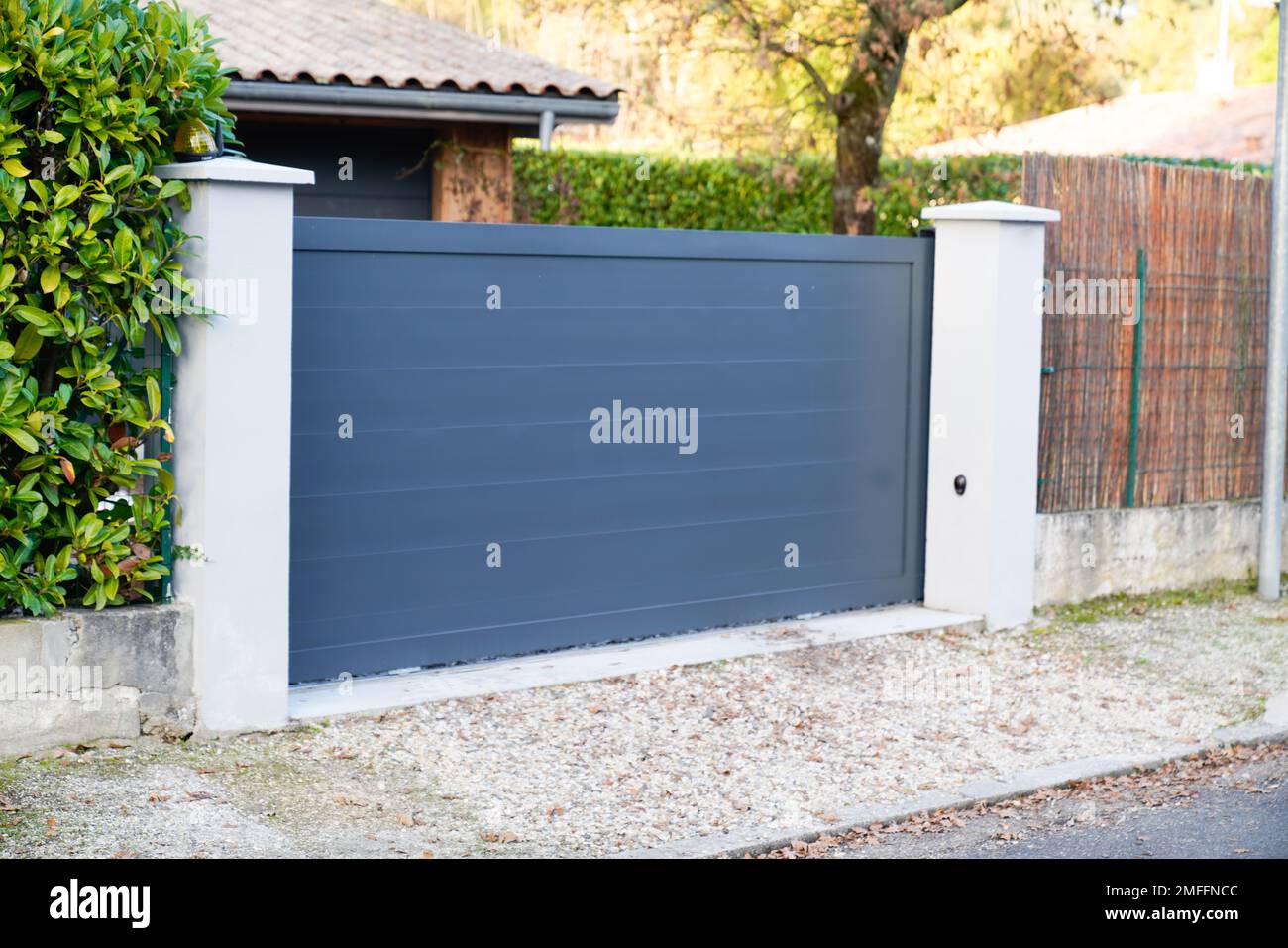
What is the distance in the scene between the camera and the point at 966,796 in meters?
Answer: 6.04

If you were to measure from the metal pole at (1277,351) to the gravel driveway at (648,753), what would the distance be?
150cm

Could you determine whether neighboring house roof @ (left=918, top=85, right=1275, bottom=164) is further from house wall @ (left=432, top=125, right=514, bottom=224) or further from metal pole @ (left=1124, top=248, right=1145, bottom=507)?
metal pole @ (left=1124, top=248, right=1145, bottom=507)

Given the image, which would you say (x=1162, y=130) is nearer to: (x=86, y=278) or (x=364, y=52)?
(x=364, y=52)

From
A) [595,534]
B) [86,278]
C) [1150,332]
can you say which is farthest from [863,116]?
[86,278]

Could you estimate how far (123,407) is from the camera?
586cm

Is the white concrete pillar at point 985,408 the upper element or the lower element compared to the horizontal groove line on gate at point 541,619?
upper

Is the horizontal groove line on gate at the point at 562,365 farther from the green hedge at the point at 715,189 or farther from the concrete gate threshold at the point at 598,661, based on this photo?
the green hedge at the point at 715,189

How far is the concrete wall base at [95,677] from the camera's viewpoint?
5609mm

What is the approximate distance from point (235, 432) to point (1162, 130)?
17224mm

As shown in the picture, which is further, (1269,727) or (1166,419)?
(1166,419)

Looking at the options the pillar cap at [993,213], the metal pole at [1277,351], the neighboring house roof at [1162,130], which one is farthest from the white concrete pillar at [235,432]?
the neighboring house roof at [1162,130]

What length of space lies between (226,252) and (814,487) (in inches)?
142
